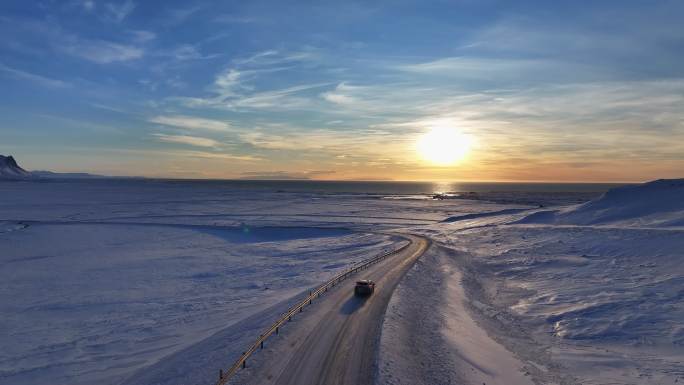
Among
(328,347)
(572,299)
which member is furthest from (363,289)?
(572,299)

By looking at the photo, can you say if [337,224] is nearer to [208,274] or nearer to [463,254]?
[463,254]

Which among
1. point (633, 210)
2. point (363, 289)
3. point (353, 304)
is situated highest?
point (633, 210)

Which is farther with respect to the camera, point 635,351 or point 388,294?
point 388,294

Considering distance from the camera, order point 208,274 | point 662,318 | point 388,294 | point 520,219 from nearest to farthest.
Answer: point 662,318, point 388,294, point 208,274, point 520,219

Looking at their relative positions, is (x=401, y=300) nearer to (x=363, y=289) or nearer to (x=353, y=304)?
(x=363, y=289)

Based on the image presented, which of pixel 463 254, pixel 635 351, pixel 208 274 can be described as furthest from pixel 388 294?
pixel 463 254
